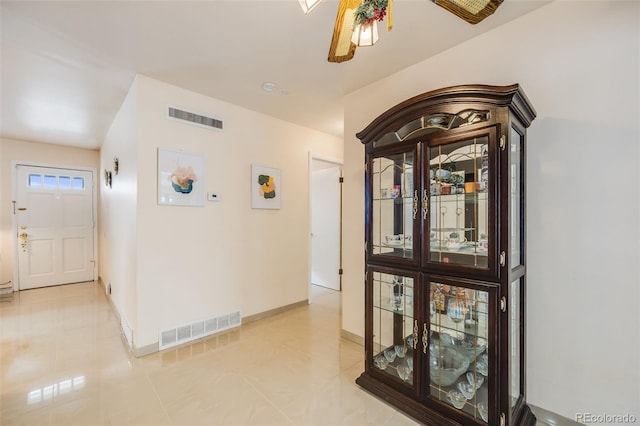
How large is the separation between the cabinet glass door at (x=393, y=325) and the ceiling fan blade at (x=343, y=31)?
1441mm

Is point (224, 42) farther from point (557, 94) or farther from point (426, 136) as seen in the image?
point (557, 94)

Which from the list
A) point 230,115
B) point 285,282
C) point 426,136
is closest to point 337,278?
point 285,282

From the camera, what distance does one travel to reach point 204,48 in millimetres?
2182

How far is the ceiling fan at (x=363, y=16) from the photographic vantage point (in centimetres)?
104

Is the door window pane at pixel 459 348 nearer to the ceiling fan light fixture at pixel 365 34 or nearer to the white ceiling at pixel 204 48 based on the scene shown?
the ceiling fan light fixture at pixel 365 34

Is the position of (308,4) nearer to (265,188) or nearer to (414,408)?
(414,408)

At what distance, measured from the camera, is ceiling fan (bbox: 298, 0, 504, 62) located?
1045mm

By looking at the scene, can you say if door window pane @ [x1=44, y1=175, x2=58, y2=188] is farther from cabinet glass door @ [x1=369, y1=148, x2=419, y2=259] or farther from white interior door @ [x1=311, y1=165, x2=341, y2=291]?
cabinet glass door @ [x1=369, y1=148, x2=419, y2=259]

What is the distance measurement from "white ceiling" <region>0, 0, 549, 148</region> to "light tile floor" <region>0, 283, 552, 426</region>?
260cm

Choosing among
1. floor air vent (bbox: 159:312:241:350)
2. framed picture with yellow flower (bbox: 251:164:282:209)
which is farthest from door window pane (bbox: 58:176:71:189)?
floor air vent (bbox: 159:312:241:350)

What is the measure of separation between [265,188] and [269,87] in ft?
3.96

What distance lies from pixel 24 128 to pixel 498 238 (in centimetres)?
608

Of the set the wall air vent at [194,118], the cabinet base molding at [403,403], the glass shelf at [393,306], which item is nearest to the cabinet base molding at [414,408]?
the cabinet base molding at [403,403]

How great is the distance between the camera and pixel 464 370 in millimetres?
1740
